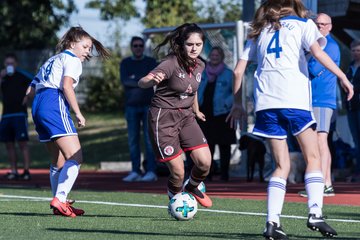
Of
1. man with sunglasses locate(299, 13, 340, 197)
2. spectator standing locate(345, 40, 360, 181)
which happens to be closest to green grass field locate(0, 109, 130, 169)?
spectator standing locate(345, 40, 360, 181)

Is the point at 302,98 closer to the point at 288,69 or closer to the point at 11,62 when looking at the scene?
the point at 288,69

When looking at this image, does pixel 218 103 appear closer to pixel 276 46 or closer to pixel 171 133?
pixel 171 133

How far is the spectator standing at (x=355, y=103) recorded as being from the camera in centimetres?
1526

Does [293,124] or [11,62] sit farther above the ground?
[293,124]

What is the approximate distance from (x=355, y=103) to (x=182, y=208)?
658cm

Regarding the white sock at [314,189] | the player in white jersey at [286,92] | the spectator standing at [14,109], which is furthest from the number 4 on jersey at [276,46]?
the spectator standing at [14,109]

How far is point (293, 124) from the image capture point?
818cm

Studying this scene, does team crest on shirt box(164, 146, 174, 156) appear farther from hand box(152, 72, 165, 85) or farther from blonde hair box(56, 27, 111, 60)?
blonde hair box(56, 27, 111, 60)

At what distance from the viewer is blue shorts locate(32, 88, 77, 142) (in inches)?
407

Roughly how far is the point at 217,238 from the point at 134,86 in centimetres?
893

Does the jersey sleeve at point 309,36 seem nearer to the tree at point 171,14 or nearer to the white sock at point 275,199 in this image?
the white sock at point 275,199

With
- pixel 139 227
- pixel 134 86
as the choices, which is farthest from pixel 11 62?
pixel 139 227

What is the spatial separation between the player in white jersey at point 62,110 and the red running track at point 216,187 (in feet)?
10.9

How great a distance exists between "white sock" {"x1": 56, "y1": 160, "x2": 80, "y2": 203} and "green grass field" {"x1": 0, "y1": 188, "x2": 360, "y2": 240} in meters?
0.24
